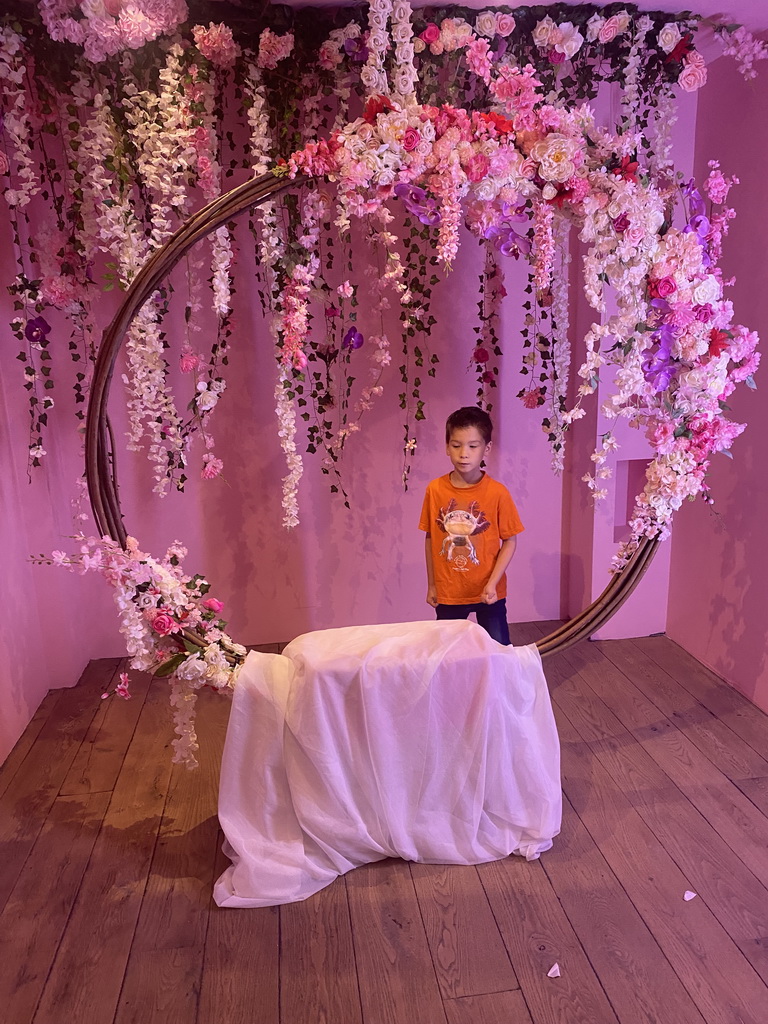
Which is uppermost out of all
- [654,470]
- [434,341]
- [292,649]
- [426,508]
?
[434,341]

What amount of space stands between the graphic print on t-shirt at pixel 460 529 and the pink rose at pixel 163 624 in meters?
1.04

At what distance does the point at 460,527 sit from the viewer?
8.81ft

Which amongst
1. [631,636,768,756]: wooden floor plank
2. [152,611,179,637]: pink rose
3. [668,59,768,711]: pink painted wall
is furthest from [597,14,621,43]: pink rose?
[631,636,768,756]: wooden floor plank

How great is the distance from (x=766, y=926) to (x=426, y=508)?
1.54 metres

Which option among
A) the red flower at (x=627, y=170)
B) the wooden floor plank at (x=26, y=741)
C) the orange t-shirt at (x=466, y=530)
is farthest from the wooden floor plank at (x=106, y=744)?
the red flower at (x=627, y=170)

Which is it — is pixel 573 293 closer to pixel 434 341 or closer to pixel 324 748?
pixel 434 341

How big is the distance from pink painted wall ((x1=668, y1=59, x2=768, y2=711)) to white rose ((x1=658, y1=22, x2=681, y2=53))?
14.0 inches

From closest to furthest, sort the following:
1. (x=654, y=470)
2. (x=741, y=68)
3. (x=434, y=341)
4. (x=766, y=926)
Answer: (x=766, y=926), (x=654, y=470), (x=741, y=68), (x=434, y=341)

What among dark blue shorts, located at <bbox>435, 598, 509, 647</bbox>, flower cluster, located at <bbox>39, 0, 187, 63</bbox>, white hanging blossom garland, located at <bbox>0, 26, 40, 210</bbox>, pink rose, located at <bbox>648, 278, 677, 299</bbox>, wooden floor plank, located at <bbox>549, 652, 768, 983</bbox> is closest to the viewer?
wooden floor plank, located at <bbox>549, 652, 768, 983</bbox>

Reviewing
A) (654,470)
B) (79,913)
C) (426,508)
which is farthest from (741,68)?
(79,913)

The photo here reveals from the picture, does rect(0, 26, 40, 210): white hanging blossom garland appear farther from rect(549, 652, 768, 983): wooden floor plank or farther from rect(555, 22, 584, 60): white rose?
rect(549, 652, 768, 983): wooden floor plank

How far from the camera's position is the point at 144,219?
285 centimetres

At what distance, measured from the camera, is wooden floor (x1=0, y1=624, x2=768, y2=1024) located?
171cm

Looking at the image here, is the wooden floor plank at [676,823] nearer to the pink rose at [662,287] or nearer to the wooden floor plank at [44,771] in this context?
the pink rose at [662,287]
